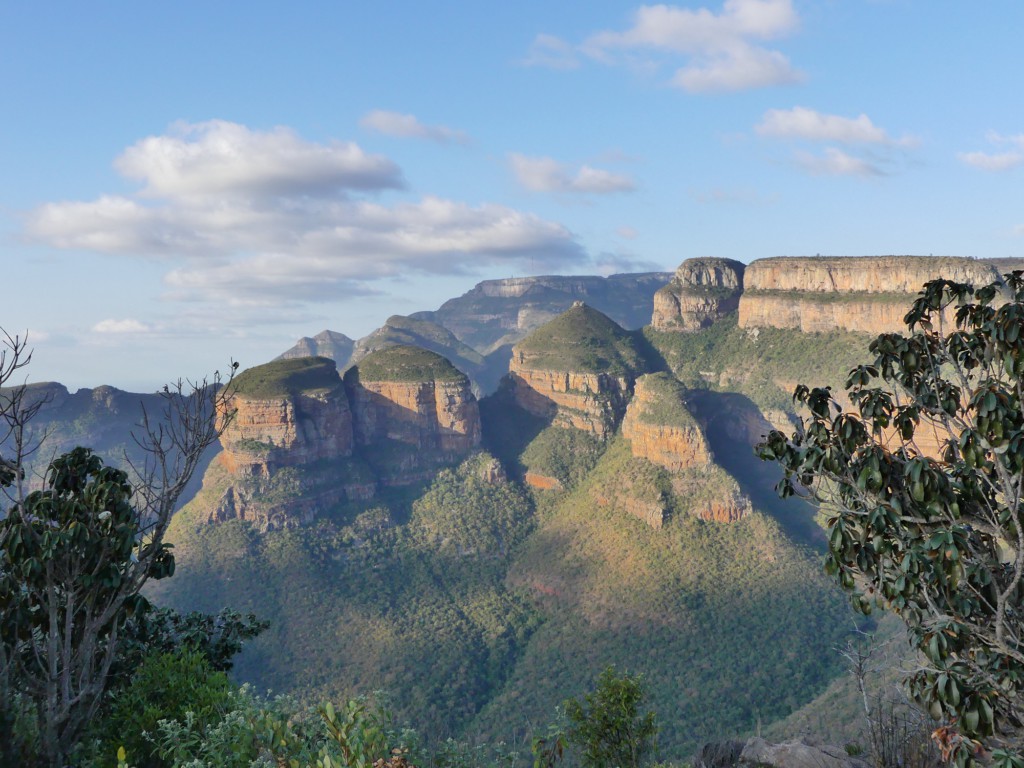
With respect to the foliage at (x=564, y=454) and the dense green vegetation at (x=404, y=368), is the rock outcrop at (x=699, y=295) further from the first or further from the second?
the dense green vegetation at (x=404, y=368)

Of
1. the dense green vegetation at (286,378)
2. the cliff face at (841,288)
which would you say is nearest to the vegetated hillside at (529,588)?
the dense green vegetation at (286,378)

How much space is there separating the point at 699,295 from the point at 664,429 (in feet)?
184

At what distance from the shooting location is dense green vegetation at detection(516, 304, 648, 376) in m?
131

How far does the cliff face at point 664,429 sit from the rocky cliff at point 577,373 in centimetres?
1576

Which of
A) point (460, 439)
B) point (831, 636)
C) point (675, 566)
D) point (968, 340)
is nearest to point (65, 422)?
point (460, 439)

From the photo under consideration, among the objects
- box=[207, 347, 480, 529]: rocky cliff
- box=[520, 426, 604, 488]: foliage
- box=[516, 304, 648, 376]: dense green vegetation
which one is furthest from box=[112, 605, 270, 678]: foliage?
box=[516, 304, 648, 376]: dense green vegetation

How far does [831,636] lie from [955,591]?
69.8 meters

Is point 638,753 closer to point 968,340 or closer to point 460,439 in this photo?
point 968,340

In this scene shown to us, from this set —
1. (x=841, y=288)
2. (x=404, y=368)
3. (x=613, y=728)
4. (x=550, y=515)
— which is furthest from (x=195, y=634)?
(x=841, y=288)

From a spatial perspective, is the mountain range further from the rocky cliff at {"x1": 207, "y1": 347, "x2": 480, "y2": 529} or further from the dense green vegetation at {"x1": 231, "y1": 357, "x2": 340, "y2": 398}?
the dense green vegetation at {"x1": 231, "y1": 357, "x2": 340, "y2": 398}

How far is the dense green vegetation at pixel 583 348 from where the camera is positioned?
131 m

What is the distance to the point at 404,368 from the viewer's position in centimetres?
12388

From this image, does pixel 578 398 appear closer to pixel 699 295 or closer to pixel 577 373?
pixel 577 373

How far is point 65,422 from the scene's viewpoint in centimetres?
14388
